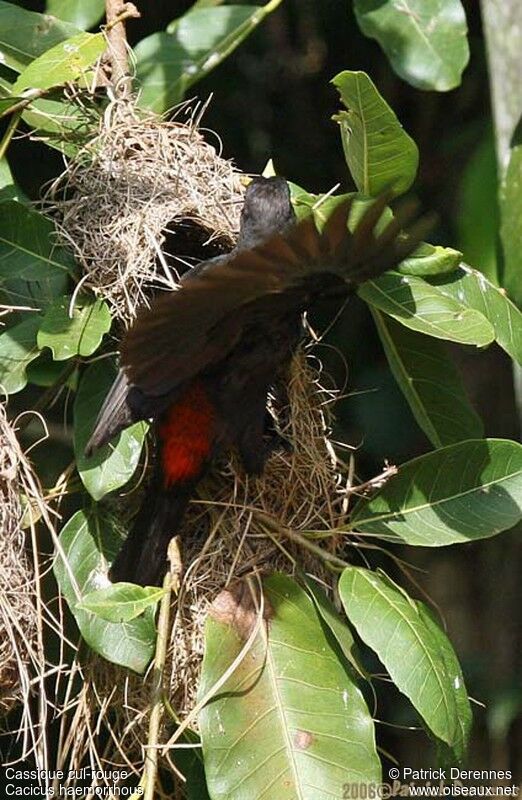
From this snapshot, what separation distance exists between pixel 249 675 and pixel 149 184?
107cm

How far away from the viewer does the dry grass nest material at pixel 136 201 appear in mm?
2729

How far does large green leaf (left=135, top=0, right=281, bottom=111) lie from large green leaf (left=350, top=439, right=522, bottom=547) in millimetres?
1077

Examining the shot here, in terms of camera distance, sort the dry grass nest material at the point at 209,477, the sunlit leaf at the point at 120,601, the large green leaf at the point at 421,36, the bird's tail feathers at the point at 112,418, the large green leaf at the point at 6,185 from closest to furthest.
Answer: the sunlit leaf at the point at 120,601, the bird's tail feathers at the point at 112,418, the dry grass nest material at the point at 209,477, the large green leaf at the point at 6,185, the large green leaf at the point at 421,36

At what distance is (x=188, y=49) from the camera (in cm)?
320

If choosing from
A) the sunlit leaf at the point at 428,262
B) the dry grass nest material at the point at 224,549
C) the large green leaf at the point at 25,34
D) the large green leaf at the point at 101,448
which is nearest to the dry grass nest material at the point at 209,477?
the dry grass nest material at the point at 224,549

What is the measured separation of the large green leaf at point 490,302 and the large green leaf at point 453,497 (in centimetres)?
24

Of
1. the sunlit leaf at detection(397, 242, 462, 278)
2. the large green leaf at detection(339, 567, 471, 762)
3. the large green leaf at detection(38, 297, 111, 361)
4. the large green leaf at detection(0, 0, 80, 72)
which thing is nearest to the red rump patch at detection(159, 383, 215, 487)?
the large green leaf at detection(38, 297, 111, 361)

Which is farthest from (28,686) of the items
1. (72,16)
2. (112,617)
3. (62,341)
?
(72,16)

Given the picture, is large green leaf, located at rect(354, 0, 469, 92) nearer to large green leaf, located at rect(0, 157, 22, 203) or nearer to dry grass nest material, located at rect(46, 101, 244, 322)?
dry grass nest material, located at rect(46, 101, 244, 322)

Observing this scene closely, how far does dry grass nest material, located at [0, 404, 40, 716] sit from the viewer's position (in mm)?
2557

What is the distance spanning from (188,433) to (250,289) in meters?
0.54

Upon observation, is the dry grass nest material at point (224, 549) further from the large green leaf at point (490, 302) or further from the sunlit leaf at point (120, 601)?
the large green leaf at point (490, 302)

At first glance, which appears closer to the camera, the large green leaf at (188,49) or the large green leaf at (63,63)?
the large green leaf at (63,63)

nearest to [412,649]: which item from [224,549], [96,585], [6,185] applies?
[224,549]
